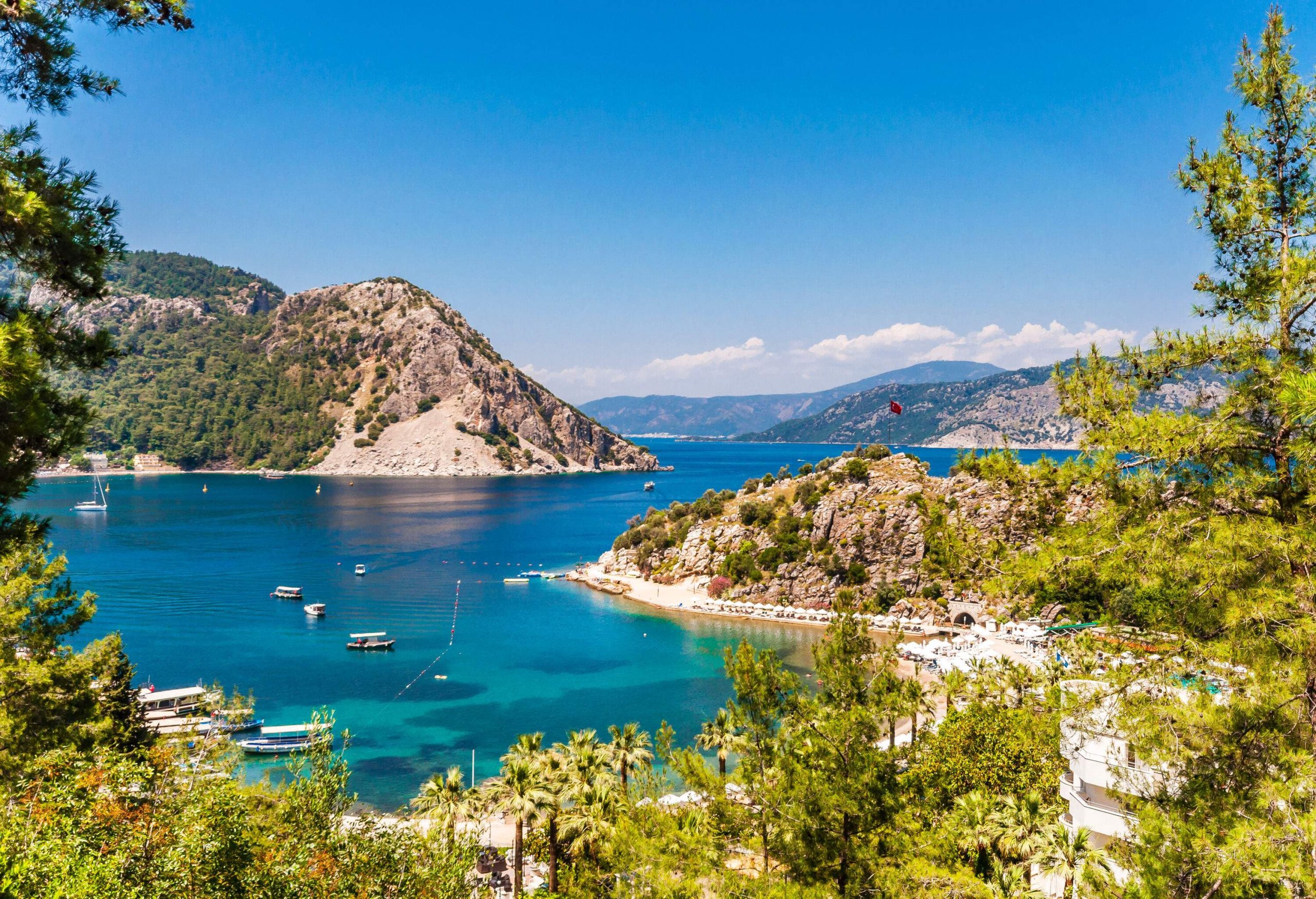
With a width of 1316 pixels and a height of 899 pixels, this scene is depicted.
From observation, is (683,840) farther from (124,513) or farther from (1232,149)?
(124,513)

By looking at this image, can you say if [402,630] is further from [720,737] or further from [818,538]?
[720,737]

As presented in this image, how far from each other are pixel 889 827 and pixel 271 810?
11.7m

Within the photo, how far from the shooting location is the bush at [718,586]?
6594 cm

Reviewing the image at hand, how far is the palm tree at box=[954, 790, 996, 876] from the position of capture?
16.5 meters

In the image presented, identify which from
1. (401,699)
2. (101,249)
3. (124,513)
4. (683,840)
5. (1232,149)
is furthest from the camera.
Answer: (124,513)

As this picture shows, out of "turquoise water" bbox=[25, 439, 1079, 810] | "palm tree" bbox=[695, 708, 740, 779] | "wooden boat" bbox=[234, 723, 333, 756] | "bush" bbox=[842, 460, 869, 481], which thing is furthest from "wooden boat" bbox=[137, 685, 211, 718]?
"bush" bbox=[842, 460, 869, 481]

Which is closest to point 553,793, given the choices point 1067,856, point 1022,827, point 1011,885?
point 1011,885

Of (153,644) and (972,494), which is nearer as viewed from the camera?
(153,644)

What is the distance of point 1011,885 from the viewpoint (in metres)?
13.1

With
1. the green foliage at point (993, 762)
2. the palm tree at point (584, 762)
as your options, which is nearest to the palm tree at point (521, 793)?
the palm tree at point (584, 762)

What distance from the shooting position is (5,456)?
5988 millimetres

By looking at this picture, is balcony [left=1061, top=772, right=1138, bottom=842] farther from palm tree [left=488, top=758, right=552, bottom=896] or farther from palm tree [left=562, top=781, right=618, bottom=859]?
palm tree [left=488, top=758, right=552, bottom=896]

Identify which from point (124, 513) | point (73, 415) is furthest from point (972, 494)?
point (124, 513)

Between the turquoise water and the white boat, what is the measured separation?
1.94 m
